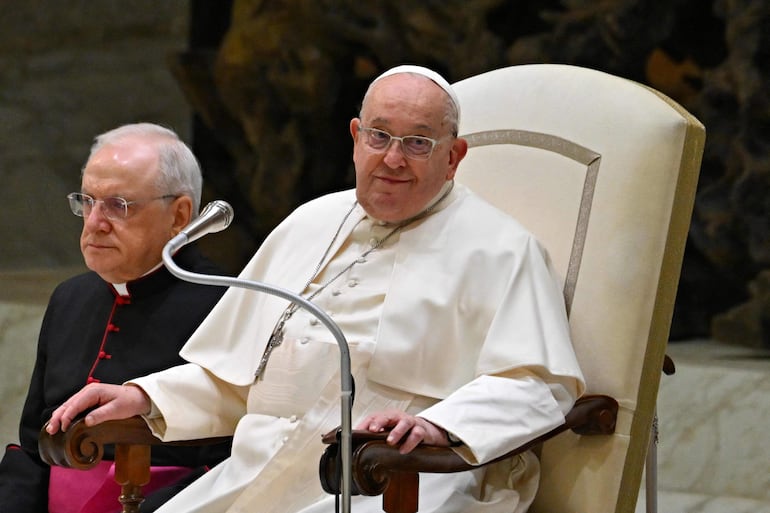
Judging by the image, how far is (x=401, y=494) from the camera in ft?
8.96

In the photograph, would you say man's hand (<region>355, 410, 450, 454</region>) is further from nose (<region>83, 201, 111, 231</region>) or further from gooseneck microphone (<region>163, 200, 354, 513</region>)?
nose (<region>83, 201, 111, 231</region>)

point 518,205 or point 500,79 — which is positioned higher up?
point 500,79

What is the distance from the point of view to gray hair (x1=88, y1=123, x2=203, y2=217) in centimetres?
369

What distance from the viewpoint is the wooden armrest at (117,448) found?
305cm

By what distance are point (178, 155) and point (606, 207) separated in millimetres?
1243

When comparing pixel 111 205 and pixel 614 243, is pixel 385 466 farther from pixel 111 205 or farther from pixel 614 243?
pixel 111 205

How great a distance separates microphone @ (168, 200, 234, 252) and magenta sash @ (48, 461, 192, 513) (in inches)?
45.4

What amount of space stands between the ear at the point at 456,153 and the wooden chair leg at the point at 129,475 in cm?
106

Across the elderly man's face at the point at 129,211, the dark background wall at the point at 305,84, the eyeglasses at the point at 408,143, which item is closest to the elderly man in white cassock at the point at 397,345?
the eyeglasses at the point at 408,143

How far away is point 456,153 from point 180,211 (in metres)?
0.88

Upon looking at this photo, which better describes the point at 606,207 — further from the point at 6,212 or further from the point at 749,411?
the point at 6,212

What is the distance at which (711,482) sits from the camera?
533cm

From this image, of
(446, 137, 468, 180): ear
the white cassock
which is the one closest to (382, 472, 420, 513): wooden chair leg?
the white cassock

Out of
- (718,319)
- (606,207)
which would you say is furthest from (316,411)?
(718,319)
